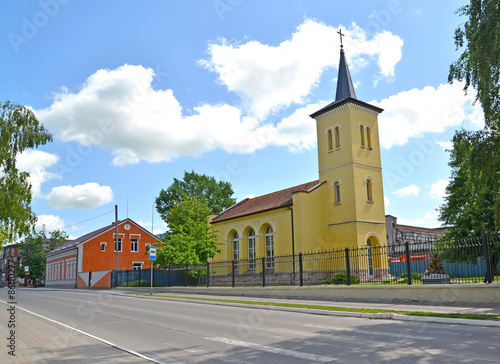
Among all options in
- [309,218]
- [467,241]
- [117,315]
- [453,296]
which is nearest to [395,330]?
[453,296]

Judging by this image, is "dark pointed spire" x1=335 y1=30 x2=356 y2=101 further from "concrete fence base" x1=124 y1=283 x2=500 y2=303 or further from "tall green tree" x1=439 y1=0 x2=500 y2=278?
"tall green tree" x1=439 y1=0 x2=500 y2=278

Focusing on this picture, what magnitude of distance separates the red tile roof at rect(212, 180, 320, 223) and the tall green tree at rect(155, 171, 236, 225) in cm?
1800

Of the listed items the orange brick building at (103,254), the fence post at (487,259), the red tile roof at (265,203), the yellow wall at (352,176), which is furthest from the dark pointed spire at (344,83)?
the orange brick building at (103,254)

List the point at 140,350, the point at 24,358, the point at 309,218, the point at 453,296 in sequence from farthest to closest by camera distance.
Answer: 1. the point at 309,218
2. the point at 453,296
3. the point at 140,350
4. the point at 24,358

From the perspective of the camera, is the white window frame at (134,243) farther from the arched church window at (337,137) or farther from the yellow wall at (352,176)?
the arched church window at (337,137)

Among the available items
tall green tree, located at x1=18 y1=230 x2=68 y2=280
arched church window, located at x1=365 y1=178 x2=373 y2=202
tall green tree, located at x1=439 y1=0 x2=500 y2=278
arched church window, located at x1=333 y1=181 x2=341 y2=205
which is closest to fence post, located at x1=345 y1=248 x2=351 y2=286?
tall green tree, located at x1=439 y1=0 x2=500 y2=278

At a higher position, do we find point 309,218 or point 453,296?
point 309,218

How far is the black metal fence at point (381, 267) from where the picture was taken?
14.4 m

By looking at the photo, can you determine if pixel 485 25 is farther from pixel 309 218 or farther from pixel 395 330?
pixel 309 218

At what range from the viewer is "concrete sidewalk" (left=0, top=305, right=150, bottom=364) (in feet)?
22.8

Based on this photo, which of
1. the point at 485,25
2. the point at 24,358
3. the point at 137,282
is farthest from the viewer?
the point at 137,282

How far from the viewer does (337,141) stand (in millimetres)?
30641

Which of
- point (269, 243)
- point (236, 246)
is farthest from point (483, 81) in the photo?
point (236, 246)

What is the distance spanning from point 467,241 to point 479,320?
498cm
